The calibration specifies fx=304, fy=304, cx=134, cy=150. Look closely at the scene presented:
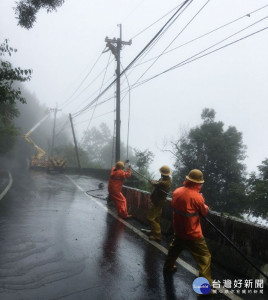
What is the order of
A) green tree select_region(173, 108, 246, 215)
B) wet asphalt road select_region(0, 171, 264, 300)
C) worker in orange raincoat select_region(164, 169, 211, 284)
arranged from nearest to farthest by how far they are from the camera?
wet asphalt road select_region(0, 171, 264, 300) → worker in orange raincoat select_region(164, 169, 211, 284) → green tree select_region(173, 108, 246, 215)

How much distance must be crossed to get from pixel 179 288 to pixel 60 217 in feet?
17.6

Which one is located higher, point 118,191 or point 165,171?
point 165,171

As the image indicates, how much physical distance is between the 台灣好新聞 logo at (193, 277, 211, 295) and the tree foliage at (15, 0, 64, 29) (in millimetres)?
9021

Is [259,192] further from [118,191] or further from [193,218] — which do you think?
[193,218]

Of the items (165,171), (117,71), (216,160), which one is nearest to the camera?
(165,171)

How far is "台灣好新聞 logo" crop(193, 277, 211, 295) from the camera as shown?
423 cm

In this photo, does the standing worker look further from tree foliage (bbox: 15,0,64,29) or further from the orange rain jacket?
tree foliage (bbox: 15,0,64,29)

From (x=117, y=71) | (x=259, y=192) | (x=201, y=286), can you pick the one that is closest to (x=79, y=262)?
(x=201, y=286)

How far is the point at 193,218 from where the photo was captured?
4523 millimetres

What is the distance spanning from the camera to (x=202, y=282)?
4.28m

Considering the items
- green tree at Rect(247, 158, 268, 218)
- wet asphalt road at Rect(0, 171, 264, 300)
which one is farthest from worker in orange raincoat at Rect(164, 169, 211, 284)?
green tree at Rect(247, 158, 268, 218)

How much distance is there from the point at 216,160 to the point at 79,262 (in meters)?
33.9

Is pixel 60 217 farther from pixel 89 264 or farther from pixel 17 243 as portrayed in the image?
pixel 89 264

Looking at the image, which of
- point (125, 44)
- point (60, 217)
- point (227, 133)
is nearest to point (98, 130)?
point (227, 133)
